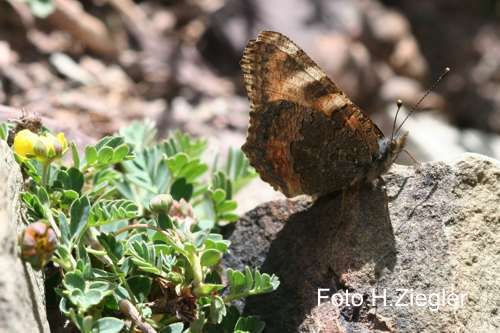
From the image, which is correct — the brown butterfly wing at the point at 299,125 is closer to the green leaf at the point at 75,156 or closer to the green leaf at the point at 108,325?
the green leaf at the point at 75,156

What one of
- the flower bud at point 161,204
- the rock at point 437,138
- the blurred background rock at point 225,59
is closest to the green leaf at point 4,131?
the flower bud at point 161,204

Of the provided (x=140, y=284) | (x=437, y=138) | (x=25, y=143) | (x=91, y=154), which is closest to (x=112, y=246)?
(x=140, y=284)

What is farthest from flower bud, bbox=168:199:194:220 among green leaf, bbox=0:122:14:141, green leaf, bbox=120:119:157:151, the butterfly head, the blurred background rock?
the blurred background rock

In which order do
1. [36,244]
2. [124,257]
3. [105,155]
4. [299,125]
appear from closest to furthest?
[36,244] → [124,257] → [105,155] → [299,125]

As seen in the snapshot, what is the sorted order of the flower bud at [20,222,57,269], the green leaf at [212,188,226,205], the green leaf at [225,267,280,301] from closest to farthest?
the flower bud at [20,222,57,269] < the green leaf at [225,267,280,301] < the green leaf at [212,188,226,205]

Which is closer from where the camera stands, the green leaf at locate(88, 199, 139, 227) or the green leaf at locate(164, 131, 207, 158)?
the green leaf at locate(88, 199, 139, 227)

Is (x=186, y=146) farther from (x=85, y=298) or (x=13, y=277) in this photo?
(x=13, y=277)

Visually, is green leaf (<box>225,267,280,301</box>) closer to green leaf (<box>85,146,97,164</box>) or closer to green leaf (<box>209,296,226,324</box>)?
green leaf (<box>209,296,226,324</box>)
